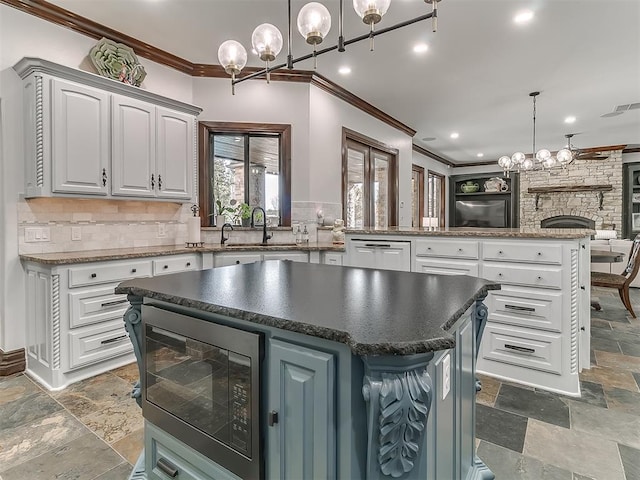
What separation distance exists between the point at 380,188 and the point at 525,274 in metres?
3.67

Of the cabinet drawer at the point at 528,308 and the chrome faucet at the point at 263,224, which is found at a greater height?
the chrome faucet at the point at 263,224

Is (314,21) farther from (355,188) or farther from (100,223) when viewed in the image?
(355,188)

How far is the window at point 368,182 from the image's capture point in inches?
202

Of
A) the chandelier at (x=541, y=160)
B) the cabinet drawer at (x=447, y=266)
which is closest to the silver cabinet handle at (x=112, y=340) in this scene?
the cabinet drawer at (x=447, y=266)

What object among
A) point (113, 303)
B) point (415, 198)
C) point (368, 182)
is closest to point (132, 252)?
point (113, 303)

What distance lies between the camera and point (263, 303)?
1114mm

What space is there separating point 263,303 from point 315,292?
0.23m

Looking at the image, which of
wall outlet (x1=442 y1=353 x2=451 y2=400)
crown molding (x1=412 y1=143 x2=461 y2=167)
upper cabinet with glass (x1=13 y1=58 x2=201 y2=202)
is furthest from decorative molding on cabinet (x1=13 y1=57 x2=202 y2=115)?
crown molding (x1=412 y1=143 x2=461 y2=167)

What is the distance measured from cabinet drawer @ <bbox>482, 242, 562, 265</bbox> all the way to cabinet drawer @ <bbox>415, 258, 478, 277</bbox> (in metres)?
0.14

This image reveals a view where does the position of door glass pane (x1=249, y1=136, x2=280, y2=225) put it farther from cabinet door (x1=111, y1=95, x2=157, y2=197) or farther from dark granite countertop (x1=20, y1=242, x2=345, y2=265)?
cabinet door (x1=111, y1=95, x2=157, y2=197)

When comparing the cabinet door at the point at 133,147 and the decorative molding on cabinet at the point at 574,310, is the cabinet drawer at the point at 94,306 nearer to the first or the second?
the cabinet door at the point at 133,147

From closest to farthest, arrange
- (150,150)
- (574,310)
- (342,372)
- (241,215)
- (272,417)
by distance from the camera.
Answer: (342,372) → (272,417) → (574,310) → (150,150) → (241,215)

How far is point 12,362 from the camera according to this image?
9.20 ft

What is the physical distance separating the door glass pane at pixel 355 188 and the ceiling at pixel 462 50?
86 centimetres
